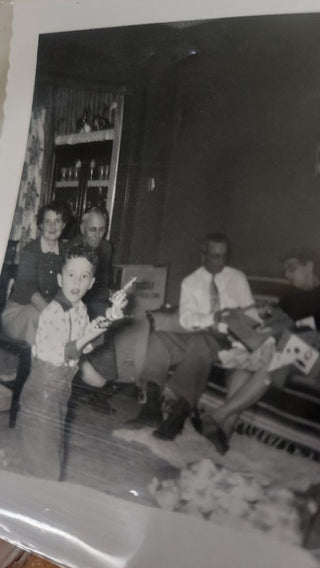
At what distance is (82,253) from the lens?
641 mm

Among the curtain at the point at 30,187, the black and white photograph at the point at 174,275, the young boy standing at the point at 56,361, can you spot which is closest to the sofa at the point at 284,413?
the black and white photograph at the point at 174,275

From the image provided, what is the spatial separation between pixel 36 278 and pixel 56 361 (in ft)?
0.37

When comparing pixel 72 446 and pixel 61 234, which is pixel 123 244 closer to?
pixel 61 234

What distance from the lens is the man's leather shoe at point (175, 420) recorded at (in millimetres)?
569

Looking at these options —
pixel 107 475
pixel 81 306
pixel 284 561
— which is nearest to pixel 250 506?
pixel 284 561

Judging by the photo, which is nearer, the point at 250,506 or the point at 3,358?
the point at 250,506

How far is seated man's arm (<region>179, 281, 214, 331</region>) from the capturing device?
57 cm

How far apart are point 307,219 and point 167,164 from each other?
0.57ft

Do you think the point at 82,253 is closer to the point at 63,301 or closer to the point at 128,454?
the point at 63,301

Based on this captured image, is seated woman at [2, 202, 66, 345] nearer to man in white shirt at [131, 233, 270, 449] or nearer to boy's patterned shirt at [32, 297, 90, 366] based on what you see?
boy's patterned shirt at [32, 297, 90, 366]

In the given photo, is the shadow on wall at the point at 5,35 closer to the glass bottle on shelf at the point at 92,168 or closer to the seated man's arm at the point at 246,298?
the glass bottle on shelf at the point at 92,168

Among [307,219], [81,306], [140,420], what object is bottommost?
[140,420]

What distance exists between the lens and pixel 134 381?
23.5 inches

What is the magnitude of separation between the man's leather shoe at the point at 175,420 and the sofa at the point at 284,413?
0.14 ft
